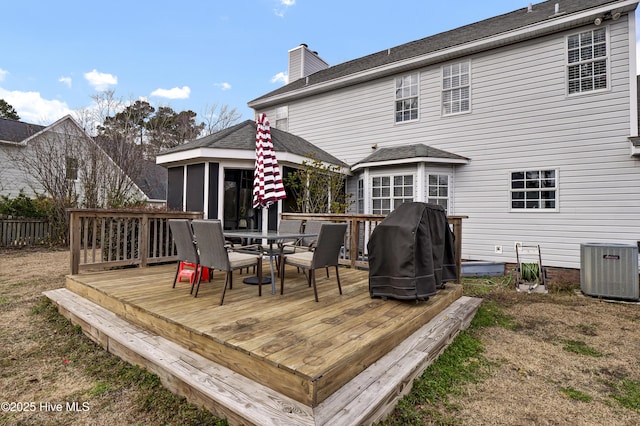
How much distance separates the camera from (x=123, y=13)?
11.0 metres

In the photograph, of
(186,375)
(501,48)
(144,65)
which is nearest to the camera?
(186,375)

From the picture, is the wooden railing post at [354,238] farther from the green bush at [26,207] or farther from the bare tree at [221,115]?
Answer: the bare tree at [221,115]

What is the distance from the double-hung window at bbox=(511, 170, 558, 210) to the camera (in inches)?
261

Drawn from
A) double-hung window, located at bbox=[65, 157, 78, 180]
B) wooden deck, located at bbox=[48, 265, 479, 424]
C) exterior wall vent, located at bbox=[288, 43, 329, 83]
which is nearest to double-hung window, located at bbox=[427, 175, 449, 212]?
wooden deck, located at bbox=[48, 265, 479, 424]

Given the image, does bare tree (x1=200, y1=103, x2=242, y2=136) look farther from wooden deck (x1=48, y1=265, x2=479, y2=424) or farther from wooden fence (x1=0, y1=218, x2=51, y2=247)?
wooden deck (x1=48, y1=265, x2=479, y2=424)

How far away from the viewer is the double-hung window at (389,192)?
25.5 ft

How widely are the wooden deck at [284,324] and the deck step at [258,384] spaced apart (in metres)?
0.03

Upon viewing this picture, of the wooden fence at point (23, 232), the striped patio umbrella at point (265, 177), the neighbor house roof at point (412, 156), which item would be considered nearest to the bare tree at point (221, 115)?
the wooden fence at point (23, 232)

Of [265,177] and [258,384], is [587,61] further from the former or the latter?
[258,384]

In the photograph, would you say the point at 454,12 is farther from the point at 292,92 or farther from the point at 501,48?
the point at 292,92

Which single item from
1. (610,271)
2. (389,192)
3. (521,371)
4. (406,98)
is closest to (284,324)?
(521,371)

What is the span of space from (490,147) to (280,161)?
4.81 metres

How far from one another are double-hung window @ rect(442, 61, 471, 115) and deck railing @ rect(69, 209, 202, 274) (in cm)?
634

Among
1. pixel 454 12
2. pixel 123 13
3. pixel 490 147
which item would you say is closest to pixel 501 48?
pixel 490 147
